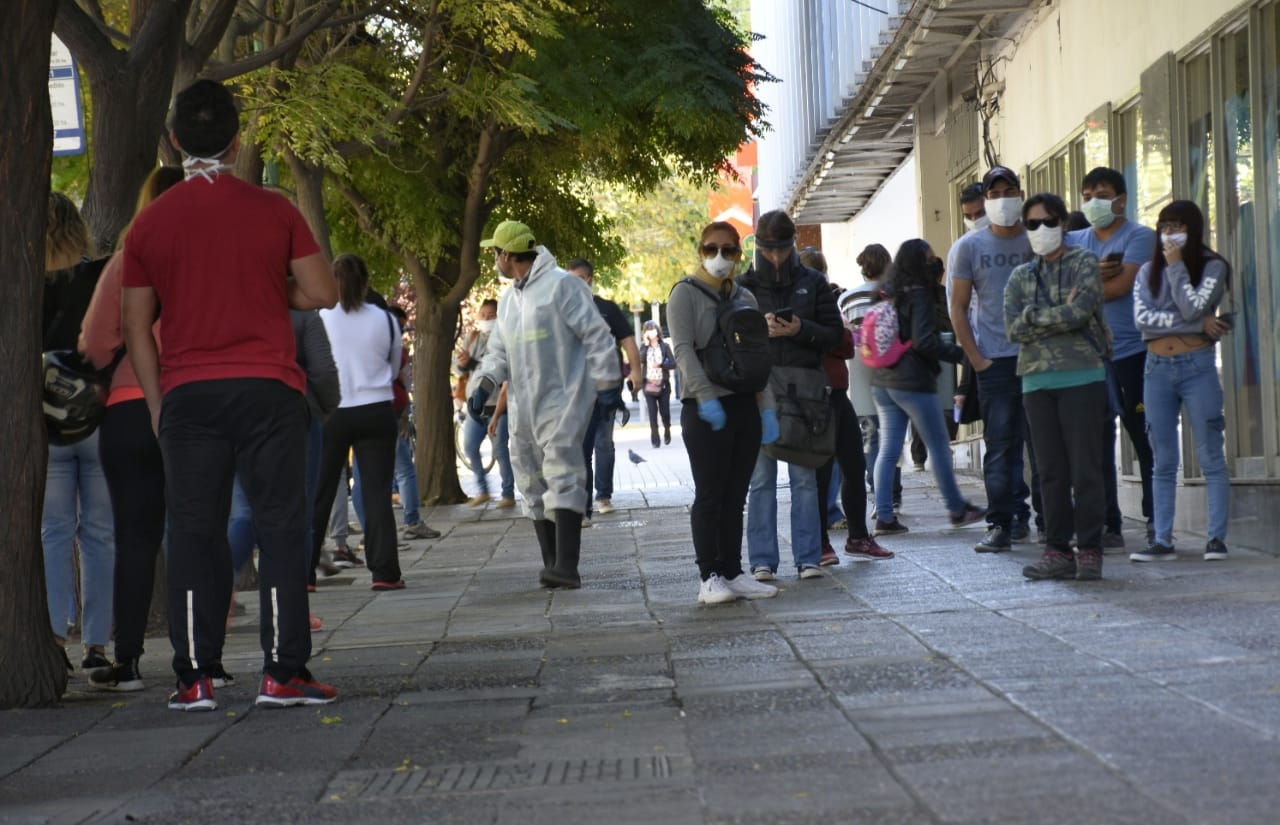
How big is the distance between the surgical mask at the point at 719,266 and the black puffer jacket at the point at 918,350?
311 cm

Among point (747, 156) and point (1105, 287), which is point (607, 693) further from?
point (747, 156)

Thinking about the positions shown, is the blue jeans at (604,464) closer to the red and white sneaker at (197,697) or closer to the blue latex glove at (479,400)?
the blue latex glove at (479,400)

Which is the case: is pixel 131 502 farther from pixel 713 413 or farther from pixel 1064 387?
pixel 1064 387

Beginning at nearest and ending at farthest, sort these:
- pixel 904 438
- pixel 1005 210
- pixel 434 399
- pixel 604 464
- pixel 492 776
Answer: pixel 492 776 → pixel 1005 210 → pixel 904 438 → pixel 604 464 → pixel 434 399

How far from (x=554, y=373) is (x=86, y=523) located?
124 inches

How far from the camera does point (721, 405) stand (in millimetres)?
9164

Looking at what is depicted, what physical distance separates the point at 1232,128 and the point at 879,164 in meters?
18.8

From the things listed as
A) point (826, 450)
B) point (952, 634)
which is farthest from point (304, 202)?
point (952, 634)

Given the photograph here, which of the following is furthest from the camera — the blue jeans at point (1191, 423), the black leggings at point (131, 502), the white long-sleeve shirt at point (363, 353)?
the white long-sleeve shirt at point (363, 353)

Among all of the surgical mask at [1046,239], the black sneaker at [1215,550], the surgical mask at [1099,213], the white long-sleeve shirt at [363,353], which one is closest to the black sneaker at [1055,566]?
the black sneaker at [1215,550]

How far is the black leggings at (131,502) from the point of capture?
732cm

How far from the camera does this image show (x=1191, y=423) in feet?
32.6

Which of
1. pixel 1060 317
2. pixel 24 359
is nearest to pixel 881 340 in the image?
pixel 1060 317

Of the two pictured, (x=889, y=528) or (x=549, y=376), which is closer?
(x=549, y=376)
